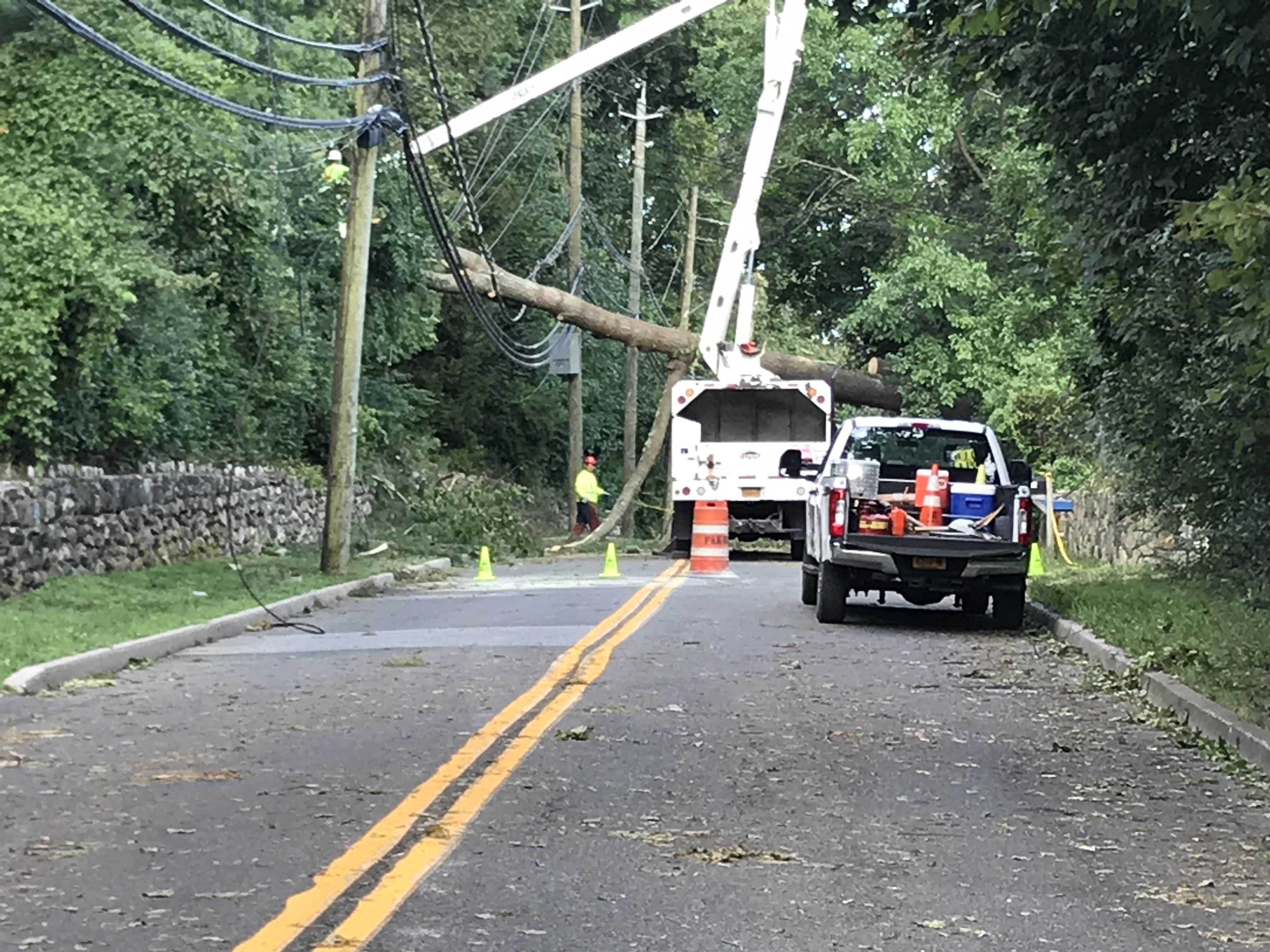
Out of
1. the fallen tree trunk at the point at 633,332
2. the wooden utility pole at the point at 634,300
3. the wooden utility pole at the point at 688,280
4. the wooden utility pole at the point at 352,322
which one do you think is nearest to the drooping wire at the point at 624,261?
the wooden utility pole at the point at 634,300

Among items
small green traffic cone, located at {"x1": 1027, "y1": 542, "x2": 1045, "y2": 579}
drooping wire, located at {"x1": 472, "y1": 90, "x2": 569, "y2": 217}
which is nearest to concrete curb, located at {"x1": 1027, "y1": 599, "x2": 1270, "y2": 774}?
small green traffic cone, located at {"x1": 1027, "y1": 542, "x2": 1045, "y2": 579}

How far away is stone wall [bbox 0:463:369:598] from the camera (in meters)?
18.4

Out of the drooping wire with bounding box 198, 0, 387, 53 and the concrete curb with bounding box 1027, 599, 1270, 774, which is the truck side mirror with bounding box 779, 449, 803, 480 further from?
the drooping wire with bounding box 198, 0, 387, 53

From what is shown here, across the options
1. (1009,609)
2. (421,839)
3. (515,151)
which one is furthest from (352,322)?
(515,151)

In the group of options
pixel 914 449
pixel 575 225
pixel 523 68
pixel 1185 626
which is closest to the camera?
pixel 1185 626

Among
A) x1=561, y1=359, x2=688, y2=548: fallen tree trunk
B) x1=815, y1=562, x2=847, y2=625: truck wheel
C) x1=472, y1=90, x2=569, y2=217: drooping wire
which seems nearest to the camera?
x1=815, y1=562, x2=847, y2=625: truck wheel

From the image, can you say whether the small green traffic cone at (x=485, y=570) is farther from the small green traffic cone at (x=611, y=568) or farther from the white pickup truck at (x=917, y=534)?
the white pickup truck at (x=917, y=534)

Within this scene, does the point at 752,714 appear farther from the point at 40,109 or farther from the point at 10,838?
the point at 40,109

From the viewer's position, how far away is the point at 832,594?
17.3 metres

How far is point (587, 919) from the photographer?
6.32m

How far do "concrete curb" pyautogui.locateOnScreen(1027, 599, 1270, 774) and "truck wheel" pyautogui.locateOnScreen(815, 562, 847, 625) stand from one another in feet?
6.94

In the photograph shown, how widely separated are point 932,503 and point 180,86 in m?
8.18

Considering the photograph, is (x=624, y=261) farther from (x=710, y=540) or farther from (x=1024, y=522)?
(x=1024, y=522)

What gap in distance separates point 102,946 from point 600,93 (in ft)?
158
